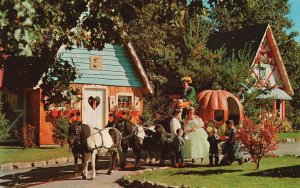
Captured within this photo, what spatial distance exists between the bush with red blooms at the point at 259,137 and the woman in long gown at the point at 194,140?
248 centimetres

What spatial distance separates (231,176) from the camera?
44.1ft

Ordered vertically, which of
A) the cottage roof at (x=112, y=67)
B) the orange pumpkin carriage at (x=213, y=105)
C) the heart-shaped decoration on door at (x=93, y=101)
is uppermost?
the cottage roof at (x=112, y=67)

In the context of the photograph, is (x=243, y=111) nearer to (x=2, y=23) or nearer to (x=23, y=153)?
(x=23, y=153)

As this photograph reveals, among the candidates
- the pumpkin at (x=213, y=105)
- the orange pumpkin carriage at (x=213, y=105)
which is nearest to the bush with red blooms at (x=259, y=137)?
the orange pumpkin carriage at (x=213, y=105)

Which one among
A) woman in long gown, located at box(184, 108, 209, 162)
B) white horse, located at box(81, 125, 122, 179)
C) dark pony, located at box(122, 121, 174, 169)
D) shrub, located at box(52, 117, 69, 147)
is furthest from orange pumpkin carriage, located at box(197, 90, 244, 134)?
white horse, located at box(81, 125, 122, 179)

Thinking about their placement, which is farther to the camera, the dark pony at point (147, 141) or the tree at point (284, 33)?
the tree at point (284, 33)

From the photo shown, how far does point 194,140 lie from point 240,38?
26236mm

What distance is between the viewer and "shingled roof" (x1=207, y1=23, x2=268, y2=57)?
39.3m

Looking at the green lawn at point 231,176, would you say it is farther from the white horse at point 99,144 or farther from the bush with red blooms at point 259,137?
the white horse at point 99,144

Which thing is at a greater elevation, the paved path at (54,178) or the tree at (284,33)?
the tree at (284,33)

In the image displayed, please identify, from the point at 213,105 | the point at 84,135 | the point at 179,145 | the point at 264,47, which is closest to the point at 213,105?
the point at 213,105

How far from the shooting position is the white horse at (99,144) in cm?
1384

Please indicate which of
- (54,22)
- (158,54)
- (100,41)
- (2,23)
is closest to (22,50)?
(2,23)

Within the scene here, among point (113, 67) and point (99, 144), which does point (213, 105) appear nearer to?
point (113, 67)
